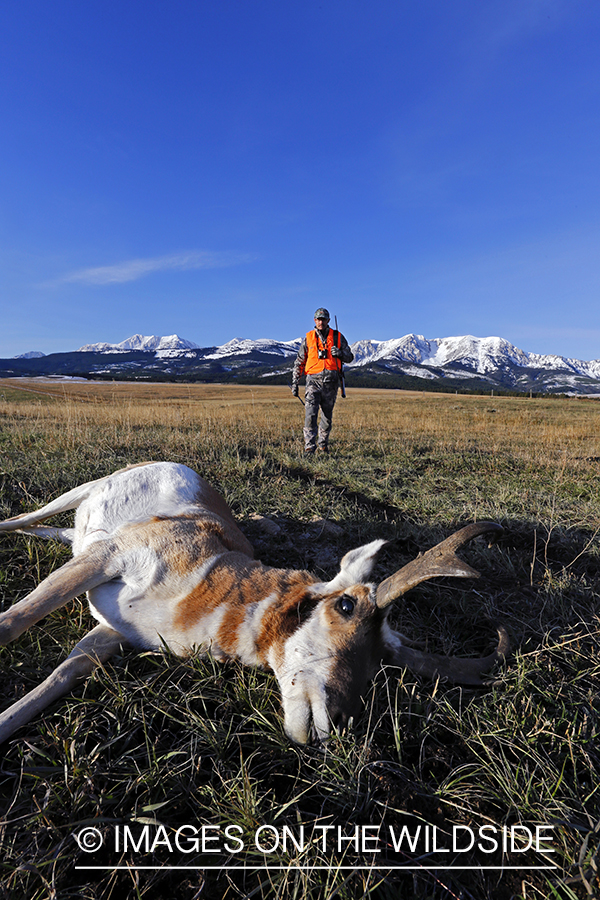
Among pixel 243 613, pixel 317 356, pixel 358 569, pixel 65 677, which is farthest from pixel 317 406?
pixel 65 677

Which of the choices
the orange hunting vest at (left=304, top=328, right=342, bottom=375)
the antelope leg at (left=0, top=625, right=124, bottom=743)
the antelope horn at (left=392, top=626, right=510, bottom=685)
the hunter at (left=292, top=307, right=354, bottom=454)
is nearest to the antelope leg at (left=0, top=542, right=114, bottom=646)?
the antelope leg at (left=0, top=625, right=124, bottom=743)

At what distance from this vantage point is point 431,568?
6.84 ft

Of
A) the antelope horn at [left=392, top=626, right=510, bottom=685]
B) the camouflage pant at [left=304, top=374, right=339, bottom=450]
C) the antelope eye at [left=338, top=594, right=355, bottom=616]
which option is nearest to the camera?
the antelope eye at [left=338, top=594, right=355, bottom=616]

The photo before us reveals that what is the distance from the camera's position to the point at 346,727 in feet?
6.53

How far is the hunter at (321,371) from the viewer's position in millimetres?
10250

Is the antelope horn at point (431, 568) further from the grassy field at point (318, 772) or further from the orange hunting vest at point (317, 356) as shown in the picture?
the orange hunting vest at point (317, 356)

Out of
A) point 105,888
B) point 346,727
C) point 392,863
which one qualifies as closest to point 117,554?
point 105,888

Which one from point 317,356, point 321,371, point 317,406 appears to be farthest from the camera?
point 317,356

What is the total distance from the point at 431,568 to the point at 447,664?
33.3 inches

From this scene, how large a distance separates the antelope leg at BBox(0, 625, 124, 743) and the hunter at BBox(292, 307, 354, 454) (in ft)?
25.1
